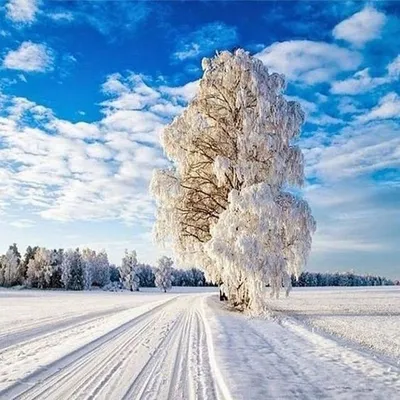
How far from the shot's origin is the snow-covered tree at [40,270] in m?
118

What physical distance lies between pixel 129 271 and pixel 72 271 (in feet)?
63.3

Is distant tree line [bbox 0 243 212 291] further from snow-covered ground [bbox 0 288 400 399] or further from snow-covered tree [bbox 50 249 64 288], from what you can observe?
snow-covered ground [bbox 0 288 400 399]

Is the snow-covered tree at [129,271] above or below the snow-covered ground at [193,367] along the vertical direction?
above

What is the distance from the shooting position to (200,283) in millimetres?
180125

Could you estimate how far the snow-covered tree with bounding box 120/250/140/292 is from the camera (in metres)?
134

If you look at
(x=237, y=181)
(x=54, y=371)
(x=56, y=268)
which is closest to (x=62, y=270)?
(x=56, y=268)

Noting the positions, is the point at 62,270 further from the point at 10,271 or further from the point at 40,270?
the point at 10,271

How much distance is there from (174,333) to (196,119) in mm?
12024

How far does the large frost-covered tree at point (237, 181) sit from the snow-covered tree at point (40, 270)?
102 metres

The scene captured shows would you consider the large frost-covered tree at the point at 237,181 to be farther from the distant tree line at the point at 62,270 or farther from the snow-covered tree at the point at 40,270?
the snow-covered tree at the point at 40,270

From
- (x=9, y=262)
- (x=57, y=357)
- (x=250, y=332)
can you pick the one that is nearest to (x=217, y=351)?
(x=57, y=357)

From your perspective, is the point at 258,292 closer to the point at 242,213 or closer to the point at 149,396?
the point at 242,213

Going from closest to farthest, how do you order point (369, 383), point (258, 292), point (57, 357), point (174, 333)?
point (369, 383)
point (57, 357)
point (174, 333)
point (258, 292)

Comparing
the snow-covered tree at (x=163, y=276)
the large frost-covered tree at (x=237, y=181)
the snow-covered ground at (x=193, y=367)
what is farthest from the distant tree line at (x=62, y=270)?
the snow-covered ground at (x=193, y=367)
